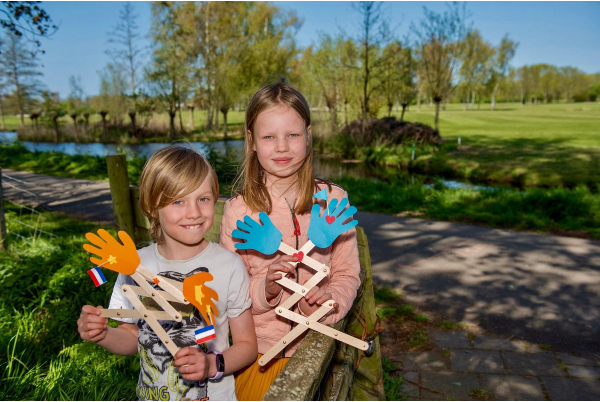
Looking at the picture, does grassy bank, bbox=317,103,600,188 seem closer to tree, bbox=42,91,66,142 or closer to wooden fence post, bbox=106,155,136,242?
wooden fence post, bbox=106,155,136,242

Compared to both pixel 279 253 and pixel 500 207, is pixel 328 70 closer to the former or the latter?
pixel 500 207

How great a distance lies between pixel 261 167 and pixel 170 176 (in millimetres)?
575

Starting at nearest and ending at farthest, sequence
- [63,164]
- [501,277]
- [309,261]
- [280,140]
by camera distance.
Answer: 1. [309,261]
2. [280,140]
3. [501,277]
4. [63,164]

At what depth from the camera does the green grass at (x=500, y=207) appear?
24.4 ft

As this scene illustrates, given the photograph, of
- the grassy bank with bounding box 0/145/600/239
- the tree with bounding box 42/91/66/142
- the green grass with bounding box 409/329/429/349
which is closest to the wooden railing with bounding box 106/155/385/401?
the green grass with bounding box 409/329/429/349

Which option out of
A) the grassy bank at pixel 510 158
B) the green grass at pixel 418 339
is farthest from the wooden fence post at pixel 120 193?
the grassy bank at pixel 510 158

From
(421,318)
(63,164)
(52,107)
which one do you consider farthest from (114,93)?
(421,318)

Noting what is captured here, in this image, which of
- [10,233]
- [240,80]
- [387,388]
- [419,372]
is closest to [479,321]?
[419,372]

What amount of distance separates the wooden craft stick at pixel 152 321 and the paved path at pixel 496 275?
11.7 ft

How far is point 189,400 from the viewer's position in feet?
5.00

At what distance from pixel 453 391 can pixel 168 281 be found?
2632mm

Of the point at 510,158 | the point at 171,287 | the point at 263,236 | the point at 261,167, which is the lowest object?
the point at 510,158

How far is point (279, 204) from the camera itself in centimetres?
194

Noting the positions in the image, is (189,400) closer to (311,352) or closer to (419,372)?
(311,352)
